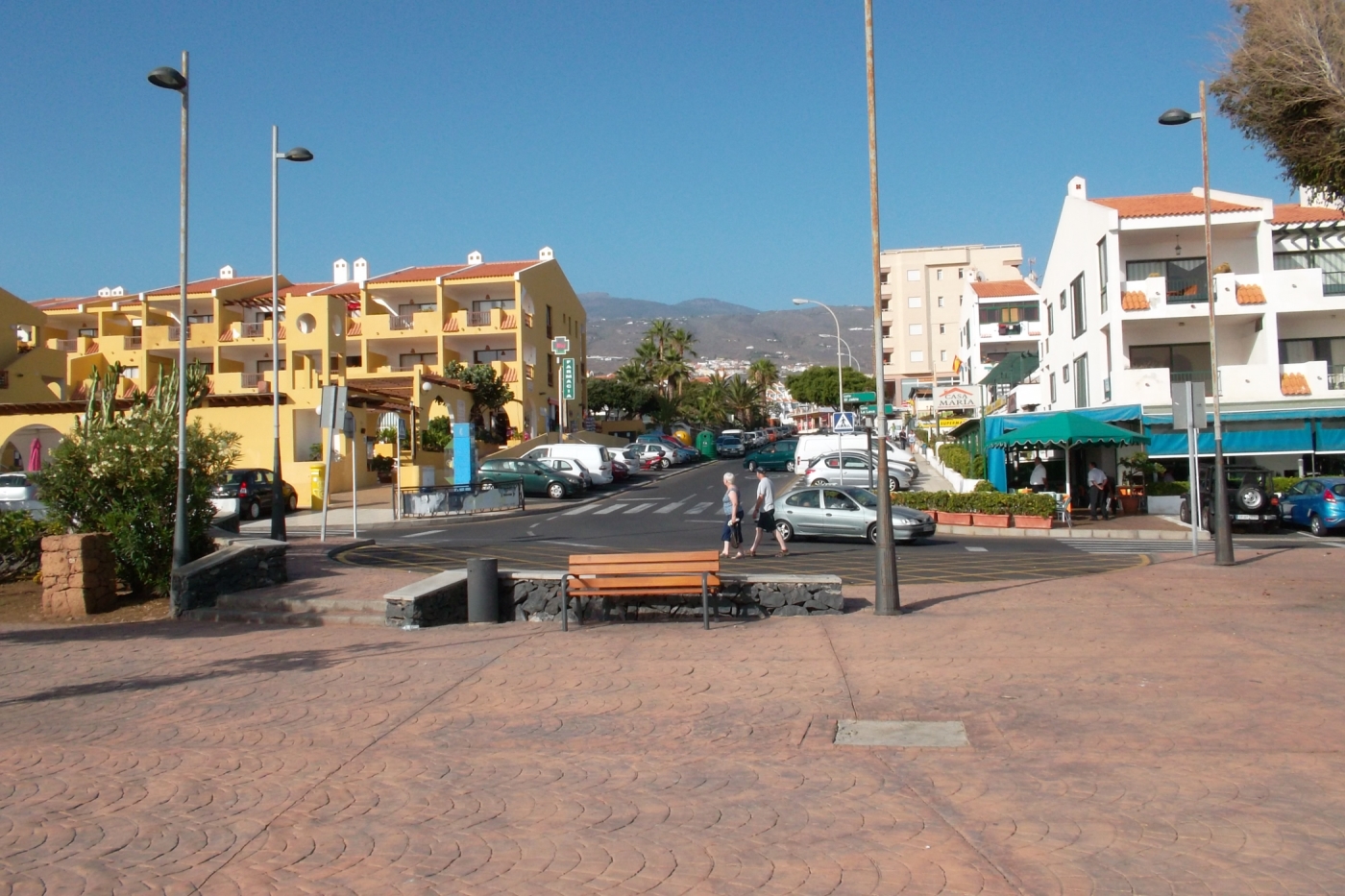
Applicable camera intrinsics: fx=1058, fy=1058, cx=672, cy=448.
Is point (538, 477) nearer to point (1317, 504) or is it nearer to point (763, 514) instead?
point (763, 514)

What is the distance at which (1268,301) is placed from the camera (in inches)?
1308

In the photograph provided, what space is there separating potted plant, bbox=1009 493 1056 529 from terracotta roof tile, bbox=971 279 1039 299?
128 ft

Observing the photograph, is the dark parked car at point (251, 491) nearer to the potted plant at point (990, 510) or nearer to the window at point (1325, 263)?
the potted plant at point (990, 510)

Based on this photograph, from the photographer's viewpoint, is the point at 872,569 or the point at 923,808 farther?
the point at 872,569

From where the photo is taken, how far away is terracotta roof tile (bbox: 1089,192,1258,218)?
33625 mm

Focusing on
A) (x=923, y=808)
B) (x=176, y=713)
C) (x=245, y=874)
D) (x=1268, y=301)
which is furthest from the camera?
(x=1268, y=301)

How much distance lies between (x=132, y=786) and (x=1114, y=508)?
93.5 ft

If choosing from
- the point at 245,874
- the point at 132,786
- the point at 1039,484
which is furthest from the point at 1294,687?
the point at 1039,484

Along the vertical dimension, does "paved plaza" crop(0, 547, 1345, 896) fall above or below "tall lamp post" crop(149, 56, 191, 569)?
below

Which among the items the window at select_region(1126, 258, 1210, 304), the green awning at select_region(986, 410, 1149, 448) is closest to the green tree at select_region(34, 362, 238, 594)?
the green awning at select_region(986, 410, 1149, 448)

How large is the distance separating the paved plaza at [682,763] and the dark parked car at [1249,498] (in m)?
15.8

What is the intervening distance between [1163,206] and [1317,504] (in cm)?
1348

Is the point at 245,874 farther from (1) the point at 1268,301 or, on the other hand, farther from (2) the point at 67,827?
(1) the point at 1268,301

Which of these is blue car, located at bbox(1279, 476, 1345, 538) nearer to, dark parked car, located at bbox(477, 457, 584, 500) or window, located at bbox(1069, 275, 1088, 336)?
window, located at bbox(1069, 275, 1088, 336)
